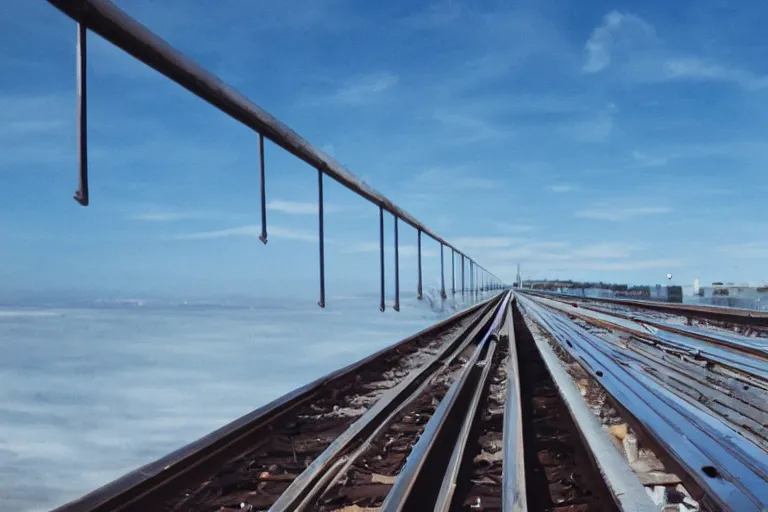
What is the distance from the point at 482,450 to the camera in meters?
4.26

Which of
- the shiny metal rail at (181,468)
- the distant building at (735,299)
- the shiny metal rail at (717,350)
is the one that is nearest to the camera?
the shiny metal rail at (181,468)

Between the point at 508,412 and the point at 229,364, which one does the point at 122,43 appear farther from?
the point at 229,364

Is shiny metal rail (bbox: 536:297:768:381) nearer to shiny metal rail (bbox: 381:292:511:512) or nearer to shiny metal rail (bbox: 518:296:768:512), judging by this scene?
shiny metal rail (bbox: 518:296:768:512)

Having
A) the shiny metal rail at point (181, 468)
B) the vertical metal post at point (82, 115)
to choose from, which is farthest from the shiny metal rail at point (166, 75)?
the shiny metal rail at point (181, 468)

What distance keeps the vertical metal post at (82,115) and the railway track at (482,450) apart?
1459 mm

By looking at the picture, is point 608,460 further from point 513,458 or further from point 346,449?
point 346,449

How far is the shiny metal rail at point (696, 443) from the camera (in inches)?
125

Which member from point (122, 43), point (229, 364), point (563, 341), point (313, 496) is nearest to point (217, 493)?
point (313, 496)

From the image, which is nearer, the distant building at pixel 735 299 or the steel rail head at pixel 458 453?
the steel rail head at pixel 458 453

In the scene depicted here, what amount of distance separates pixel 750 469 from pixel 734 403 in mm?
2843

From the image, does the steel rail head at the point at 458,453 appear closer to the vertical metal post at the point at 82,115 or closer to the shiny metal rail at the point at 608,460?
the shiny metal rail at the point at 608,460

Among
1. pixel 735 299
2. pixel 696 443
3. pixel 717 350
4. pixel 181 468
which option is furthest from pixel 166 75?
pixel 735 299

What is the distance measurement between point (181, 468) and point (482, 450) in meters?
2.03

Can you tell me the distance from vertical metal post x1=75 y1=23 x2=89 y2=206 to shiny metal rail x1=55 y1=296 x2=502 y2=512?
4.79 ft
